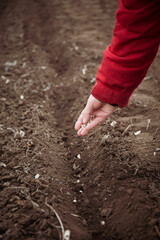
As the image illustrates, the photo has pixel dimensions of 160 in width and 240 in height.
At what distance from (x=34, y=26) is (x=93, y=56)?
1.86 metres

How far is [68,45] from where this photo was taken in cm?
371

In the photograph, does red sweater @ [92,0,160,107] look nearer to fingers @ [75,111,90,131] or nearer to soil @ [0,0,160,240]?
fingers @ [75,111,90,131]

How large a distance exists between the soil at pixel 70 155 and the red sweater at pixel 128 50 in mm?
611

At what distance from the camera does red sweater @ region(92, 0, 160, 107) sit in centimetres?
117

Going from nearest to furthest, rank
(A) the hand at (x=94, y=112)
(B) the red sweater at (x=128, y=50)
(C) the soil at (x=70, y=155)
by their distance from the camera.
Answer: (B) the red sweater at (x=128, y=50), (C) the soil at (x=70, y=155), (A) the hand at (x=94, y=112)

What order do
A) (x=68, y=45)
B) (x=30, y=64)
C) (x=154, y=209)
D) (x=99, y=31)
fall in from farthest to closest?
(x=99, y=31) < (x=68, y=45) < (x=30, y=64) < (x=154, y=209)

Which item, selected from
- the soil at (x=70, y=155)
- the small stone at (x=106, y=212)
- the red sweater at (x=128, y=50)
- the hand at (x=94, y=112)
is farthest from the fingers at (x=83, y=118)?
the small stone at (x=106, y=212)

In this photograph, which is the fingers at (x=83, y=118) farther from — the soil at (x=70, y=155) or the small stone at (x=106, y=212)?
the small stone at (x=106, y=212)

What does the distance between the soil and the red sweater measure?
2.00 feet

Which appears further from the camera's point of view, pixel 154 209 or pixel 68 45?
pixel 68 45

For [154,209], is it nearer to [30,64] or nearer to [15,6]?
[30,64]

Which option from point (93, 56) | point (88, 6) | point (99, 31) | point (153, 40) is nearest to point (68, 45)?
point (93, 56)

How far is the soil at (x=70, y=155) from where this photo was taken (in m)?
1.40

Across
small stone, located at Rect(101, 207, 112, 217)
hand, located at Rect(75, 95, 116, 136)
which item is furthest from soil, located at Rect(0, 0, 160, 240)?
hand, located at Rect(75, 95, 116, 136)
